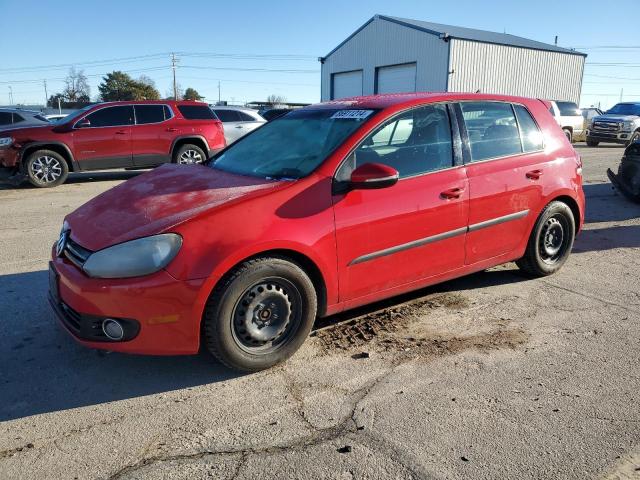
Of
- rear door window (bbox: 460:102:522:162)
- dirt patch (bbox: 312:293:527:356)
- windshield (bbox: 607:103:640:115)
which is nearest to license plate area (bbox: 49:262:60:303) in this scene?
dirt patch (bbox: 312:293:527:356)

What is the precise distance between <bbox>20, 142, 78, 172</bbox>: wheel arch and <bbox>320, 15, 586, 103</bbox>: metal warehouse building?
874 inches

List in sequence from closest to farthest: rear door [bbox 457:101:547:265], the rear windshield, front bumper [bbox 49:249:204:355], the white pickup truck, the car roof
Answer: front bumper [bbox 49:249:204:355], the car roof, rear door [bbox 457:101:547:265], the rear windshield, the white pickup truck

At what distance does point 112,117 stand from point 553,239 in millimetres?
9580

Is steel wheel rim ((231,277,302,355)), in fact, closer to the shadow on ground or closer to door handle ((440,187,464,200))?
the shadow on ground

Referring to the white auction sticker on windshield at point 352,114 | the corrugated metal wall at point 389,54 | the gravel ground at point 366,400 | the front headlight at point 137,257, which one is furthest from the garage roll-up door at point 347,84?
the front headlight at point 137,257

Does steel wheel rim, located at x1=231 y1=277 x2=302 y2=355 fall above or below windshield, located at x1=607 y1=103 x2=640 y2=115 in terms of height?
below

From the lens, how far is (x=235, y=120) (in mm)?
14320

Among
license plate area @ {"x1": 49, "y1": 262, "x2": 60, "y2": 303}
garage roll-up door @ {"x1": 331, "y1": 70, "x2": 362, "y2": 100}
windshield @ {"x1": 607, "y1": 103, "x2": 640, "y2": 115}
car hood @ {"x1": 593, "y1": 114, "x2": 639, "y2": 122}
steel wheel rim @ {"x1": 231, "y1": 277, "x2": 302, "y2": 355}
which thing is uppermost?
garage roll-up door @ {"x1": 331, "y1": 70, "x2": 362, "y2": 100}

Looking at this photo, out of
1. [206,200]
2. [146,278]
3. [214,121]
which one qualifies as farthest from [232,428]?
[214,121]

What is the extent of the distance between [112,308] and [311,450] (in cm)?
134

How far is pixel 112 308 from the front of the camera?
289 cm

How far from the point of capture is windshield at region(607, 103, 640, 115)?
22348 mm

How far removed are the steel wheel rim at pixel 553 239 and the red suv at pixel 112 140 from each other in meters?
8.74

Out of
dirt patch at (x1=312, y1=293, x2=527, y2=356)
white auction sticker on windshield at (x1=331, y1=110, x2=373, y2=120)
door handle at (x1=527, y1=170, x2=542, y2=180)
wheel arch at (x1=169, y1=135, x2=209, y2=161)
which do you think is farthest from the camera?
wheel arch at (x1=169, y1=135, x2=209, y2=161)
